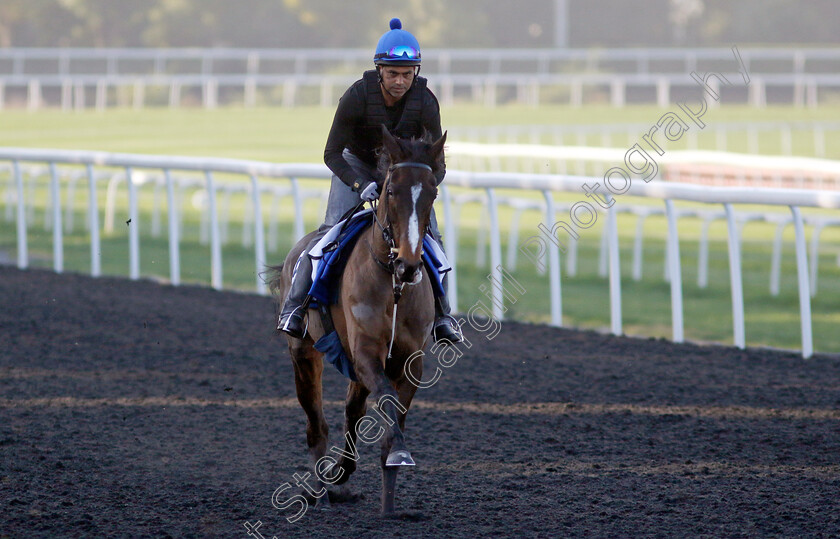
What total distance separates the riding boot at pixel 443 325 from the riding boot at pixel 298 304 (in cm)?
→ 53

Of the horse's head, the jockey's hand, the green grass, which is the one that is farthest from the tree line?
the horse's head

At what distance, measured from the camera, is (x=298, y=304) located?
16.5 feet

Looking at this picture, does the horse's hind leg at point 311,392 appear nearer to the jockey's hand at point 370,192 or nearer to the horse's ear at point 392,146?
the jockey's hand at point 370,192

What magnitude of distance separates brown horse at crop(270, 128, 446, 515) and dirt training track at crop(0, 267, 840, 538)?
269 mm

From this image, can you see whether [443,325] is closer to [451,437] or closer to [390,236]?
[390,236]

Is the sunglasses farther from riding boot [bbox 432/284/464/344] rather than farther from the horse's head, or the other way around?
riding boot [bbox 432/284/464/344]

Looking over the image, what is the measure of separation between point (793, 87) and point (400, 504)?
124 feet

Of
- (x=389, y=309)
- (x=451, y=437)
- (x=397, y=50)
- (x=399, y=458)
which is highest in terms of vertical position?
(x=397, y=50)

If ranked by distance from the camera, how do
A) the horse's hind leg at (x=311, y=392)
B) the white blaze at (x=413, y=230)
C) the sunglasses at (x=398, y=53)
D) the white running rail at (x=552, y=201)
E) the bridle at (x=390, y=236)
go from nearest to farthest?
the white blaze at (x=413, y=230) < the bridle at (x=390, y=236) < the sunglasses at (x=398, y=53) < the horse's hind leg at (x=311, y=392) < the white running rail at (x=552, y=201)

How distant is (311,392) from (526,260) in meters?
9.10

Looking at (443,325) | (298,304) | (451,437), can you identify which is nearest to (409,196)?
(443,325)

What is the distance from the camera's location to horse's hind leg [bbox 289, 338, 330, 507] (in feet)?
16.7

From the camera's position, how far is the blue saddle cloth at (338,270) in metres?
4.77

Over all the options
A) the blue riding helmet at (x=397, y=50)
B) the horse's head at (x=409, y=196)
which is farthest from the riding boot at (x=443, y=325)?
the blue riding helmet at (x=397, y=50)
